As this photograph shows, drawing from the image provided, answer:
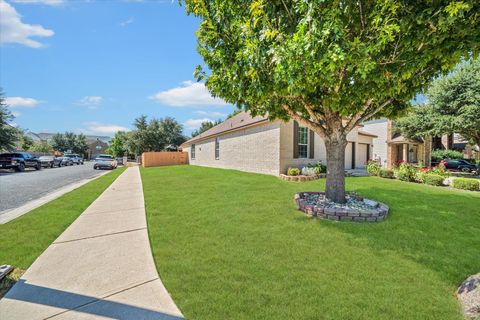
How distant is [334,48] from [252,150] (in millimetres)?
12071

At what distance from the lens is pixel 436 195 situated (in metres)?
8.70

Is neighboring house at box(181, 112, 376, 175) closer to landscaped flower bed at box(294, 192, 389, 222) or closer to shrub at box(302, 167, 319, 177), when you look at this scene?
shrub at box(302, 167, 319, 177)

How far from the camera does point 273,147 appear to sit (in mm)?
13695

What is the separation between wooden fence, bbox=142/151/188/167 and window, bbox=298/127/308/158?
2031cm

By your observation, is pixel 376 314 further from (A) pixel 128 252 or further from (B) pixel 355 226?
(A) pixel 128 252

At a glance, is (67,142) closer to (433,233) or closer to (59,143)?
(59,143)

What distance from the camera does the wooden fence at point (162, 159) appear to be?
29156 millimetres

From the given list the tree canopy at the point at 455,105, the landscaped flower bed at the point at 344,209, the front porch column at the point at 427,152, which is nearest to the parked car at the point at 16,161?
the landscaped flower bed at the point at 344,209

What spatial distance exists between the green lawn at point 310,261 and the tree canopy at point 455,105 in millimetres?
12902

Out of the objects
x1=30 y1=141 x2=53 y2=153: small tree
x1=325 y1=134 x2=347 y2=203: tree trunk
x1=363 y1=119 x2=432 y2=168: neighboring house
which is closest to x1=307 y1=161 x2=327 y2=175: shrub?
x1=325 y1=134 x2=347 y2=203: tree trunk

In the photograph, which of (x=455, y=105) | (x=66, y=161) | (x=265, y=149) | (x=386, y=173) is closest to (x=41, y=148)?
(x=66, y=161)

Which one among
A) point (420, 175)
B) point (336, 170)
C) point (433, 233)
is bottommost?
point (433, 233)

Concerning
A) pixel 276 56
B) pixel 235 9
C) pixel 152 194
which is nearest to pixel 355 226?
pixel 276 56

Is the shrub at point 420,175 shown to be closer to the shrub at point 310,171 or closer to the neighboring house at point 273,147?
the neighboring house at point 273,147
